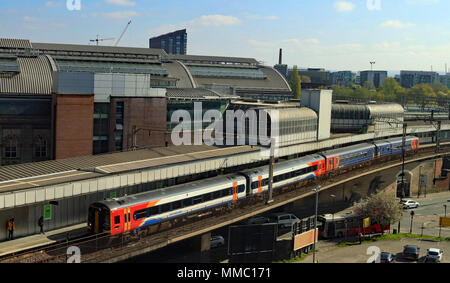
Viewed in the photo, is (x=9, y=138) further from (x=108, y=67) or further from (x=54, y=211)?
(x=108, y=67)

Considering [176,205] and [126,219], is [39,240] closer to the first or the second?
[126,219]

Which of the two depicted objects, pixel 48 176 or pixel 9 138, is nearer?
pixel 48 176

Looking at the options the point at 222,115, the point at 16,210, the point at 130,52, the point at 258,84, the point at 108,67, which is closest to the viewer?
the point at 16,210

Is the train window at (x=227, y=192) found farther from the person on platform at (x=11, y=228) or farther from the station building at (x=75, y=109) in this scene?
the person on platform at (x=11, y=228)

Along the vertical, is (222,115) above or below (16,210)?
above

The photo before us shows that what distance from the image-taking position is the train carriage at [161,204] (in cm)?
3234

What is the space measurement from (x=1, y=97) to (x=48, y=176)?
759 inches

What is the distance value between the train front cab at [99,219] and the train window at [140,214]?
2325mm

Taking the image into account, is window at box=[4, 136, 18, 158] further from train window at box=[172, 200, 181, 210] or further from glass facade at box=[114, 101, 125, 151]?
train window at box=[172, 200, 181, 210]

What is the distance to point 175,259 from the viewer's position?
40.2 m

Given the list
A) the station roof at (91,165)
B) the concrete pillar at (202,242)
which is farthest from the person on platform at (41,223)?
the concrete pillar at (202,242)

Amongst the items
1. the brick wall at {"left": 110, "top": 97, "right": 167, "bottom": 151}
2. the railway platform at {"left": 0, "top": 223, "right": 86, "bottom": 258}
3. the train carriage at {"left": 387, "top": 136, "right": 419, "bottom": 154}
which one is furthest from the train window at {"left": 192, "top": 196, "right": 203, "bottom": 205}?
the train carriage at {"left": 387, "top": 136, "right": 419, "bottom": 154}

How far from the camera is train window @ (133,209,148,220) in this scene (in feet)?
111
